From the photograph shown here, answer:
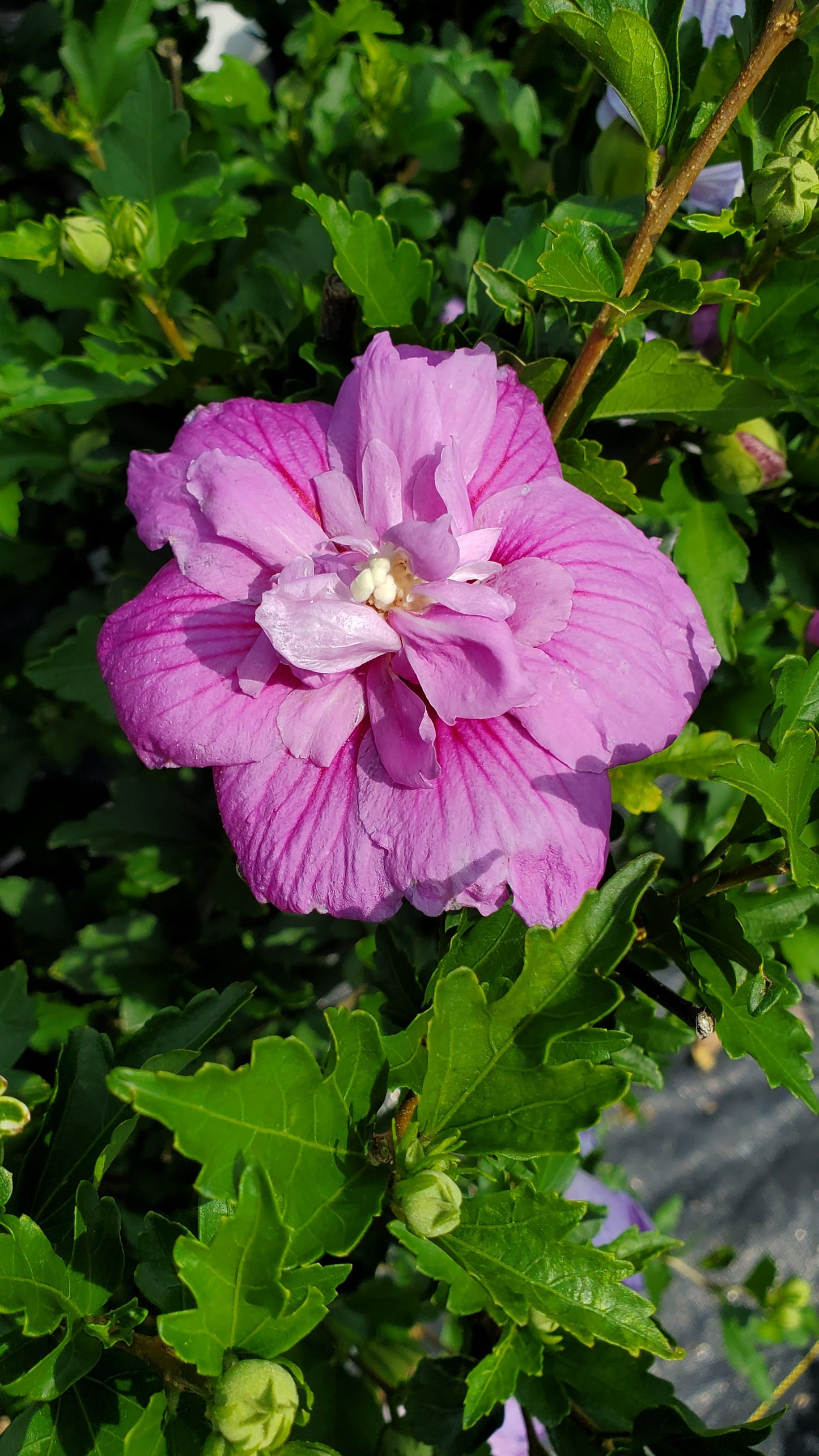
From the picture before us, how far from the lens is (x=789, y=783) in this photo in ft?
1.94

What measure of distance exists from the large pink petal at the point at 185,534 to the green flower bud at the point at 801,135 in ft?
1.34

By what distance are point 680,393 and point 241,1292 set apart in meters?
0.61

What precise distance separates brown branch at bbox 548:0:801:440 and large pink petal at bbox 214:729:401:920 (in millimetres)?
285

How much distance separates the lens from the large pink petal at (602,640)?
59 centimetres

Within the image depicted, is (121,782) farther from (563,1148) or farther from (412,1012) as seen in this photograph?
(563,1148)

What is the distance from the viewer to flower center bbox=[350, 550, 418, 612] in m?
0.61

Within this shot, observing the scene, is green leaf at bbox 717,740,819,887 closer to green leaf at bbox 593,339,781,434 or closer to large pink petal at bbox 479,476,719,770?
large pink petal at bbox 479,476,719,770

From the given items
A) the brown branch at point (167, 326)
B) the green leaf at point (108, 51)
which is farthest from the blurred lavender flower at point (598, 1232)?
the green leaf at point (108, 51)

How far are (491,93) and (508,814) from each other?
37.9 inches

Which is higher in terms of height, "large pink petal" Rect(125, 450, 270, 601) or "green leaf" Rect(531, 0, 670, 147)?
"green leaf" Rect(531, 0, 670, 147)

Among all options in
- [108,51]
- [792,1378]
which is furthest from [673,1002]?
[792,1378]

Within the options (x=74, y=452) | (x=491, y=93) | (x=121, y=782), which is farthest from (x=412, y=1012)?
(x=491, y=93)

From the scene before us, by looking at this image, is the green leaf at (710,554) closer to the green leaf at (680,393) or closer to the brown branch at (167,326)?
the green leaf at (680,393)

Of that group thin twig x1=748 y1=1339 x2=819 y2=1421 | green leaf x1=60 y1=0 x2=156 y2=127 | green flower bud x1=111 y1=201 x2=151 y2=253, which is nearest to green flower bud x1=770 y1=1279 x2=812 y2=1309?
thin twig x1=748 y1=1339 x2=819 y2=1421
